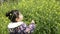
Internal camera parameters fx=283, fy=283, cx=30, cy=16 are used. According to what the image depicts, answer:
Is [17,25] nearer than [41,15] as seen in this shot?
Yes

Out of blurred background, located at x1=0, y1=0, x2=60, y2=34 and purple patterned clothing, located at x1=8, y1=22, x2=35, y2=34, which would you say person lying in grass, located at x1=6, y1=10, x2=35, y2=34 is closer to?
purple patterned clothing, located at x1=8, y1=22, x2=35, y2=34

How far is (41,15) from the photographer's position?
22.2 ft

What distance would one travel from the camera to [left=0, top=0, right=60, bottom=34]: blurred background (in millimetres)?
6422

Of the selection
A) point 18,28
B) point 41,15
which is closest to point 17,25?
point 18,28

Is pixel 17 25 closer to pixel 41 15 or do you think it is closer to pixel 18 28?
pixel 18 28

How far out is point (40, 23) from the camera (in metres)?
6.44

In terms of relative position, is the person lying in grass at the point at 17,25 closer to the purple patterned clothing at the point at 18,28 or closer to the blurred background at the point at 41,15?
the purple patterned clothing at the point at 18,28

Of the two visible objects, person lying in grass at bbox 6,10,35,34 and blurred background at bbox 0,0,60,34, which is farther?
blurred background at bbox 0,0,60,34

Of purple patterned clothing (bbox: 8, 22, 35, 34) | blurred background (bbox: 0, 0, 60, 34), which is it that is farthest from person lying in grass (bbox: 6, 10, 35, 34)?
blurred background (bbox: 0, 0, 60, 34)

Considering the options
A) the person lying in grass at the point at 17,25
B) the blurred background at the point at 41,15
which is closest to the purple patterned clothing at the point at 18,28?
the person lying in grass at the point at 17,25

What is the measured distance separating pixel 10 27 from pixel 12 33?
0.45ft

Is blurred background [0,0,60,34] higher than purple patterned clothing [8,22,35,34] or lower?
lower

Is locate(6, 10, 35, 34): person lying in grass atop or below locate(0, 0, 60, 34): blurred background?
atop

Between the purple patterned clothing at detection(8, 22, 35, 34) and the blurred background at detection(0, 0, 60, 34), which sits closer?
the purple patterned clothing at detection(8, 22, 35, 34)
